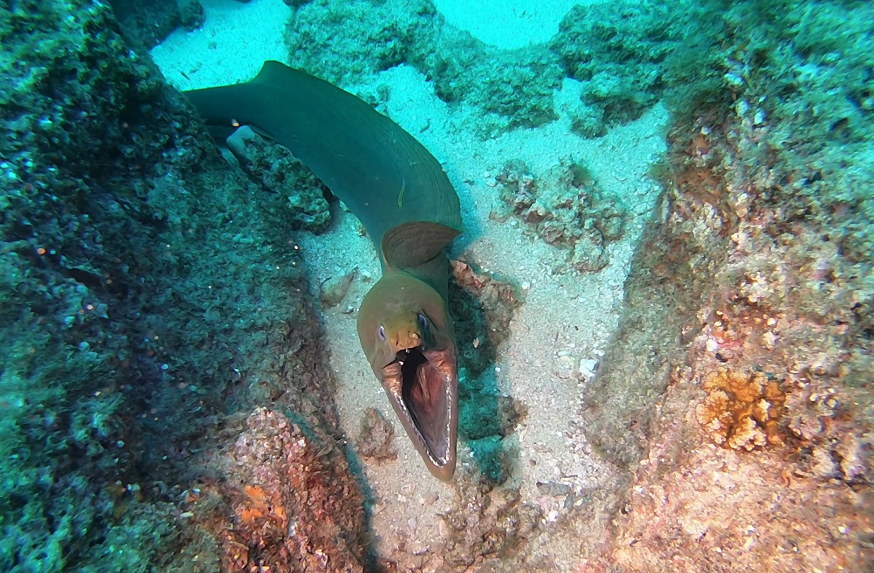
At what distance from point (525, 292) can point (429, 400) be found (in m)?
1.29

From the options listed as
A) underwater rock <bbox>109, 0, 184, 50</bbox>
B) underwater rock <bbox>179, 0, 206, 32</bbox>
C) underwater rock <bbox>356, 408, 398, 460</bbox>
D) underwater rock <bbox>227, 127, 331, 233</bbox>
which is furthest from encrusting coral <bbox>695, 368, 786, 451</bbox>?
underwater rock <bbox>179, 0, 206, 32</bbox>

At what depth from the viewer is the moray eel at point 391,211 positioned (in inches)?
81.6

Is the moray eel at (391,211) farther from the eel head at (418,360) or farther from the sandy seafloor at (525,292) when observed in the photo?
the sandy seafloor at (525,292)

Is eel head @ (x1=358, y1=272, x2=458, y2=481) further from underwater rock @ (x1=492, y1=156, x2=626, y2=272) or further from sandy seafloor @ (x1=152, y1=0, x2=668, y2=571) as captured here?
underwater rock @ (x1=492, y1=156, x2=626, y2=272)

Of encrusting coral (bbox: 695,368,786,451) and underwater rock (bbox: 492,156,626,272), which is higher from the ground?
underwater rock (bbox: 492,156,626,272)

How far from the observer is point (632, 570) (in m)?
1.66

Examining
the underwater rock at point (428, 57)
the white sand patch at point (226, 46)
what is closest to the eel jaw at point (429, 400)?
the underwater rock at point (428, 57)

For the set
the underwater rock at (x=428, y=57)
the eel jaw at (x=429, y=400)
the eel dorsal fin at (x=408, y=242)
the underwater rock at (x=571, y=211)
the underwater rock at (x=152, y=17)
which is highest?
the underwater rock at (x=152, y=17)

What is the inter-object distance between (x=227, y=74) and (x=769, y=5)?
606 cm

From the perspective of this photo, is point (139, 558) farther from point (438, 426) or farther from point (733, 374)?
point (733, 374)

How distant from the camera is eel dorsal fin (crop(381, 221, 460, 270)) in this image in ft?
9.16

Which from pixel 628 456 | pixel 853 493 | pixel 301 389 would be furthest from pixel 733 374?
pixel 301 389

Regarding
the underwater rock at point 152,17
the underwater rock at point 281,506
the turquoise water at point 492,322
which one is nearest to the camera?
the turquoise water at point 492,322

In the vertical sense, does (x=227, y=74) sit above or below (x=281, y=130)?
above
